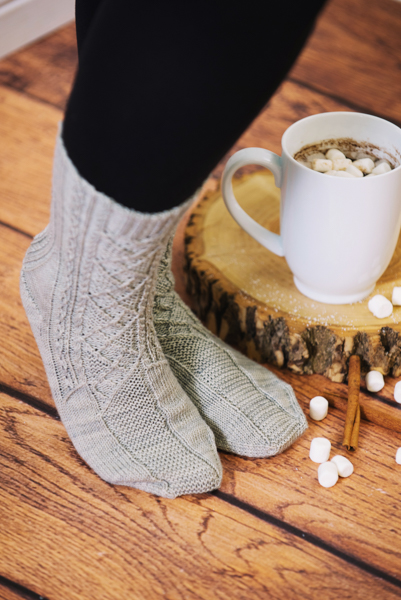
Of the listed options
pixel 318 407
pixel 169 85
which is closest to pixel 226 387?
pixel 318 407

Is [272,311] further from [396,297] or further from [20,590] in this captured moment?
[20,590]

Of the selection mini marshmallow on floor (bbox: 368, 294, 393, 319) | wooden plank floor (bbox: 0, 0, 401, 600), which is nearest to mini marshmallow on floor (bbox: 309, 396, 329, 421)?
wooden plank floor (bbox: 0, 0, 401, 600)

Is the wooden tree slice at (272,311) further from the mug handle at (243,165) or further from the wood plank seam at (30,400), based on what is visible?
the wood plank seam at (30,400)

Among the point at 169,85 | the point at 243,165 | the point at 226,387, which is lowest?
the point at 226,387

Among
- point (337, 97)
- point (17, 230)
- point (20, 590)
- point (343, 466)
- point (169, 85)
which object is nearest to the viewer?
point (169, 85)

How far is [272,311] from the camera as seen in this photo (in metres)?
0.74

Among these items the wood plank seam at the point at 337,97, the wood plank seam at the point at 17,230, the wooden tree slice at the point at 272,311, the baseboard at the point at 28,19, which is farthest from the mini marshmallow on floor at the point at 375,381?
the baseboard at the point at 28,19

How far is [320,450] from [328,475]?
31 mm

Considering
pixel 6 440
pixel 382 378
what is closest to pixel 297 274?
pixel 382 378

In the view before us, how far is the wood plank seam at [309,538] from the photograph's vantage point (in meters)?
0.56

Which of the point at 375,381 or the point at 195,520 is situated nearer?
the point at 195,520

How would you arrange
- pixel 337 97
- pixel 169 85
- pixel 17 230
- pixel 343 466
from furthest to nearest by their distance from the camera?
pixel 337 97 → pixel 17 230 → pixel 343 466 → pixel 169 85

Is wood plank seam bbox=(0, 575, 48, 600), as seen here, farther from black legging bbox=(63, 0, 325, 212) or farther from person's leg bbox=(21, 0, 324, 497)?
black legging bbox=(63, 0, 325, 212)

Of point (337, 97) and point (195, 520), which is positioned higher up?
point (337, 97)
